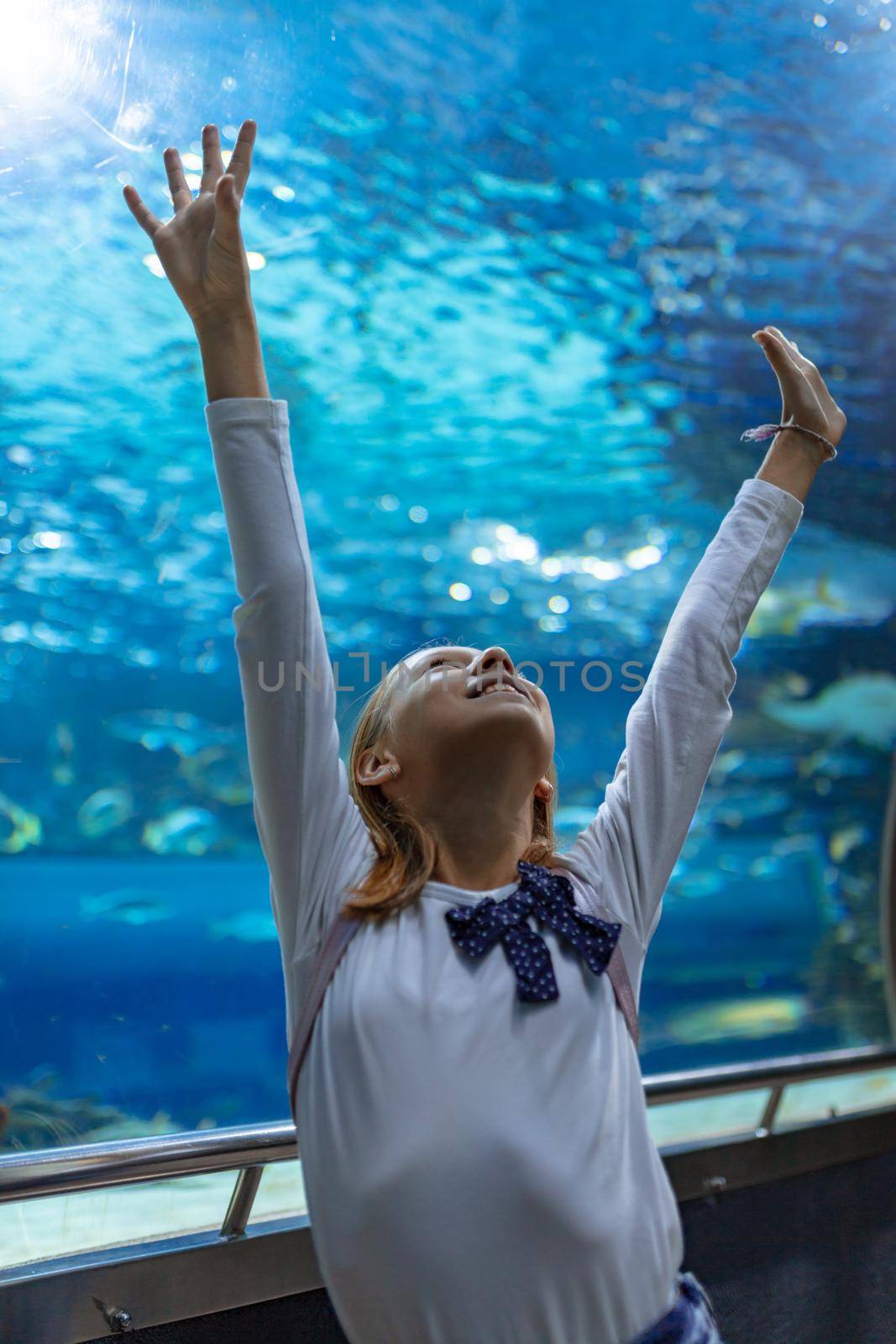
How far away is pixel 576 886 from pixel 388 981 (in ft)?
1.02

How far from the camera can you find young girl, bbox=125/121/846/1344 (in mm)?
957

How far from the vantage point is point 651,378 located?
3.32 m

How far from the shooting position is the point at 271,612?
44.9 inches

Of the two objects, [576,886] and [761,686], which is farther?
[761,686]

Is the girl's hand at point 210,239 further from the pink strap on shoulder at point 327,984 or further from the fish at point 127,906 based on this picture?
the fish at point 127,906

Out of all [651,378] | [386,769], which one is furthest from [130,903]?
[651,378]

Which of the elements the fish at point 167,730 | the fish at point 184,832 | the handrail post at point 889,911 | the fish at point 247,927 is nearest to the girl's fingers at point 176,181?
the fish at point 167,730

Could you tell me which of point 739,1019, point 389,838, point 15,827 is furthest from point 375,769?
point 739,1019

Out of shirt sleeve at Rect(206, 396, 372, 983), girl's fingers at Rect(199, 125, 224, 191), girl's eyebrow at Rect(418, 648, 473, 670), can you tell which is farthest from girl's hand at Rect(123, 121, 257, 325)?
girl's eyebrow at Rect(418, 648, 473, 670)

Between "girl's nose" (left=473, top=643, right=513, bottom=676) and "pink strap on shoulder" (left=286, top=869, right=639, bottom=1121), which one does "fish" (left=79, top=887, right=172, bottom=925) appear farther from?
"girl's nose" (left=473, top=643, right=513, bottom=676)

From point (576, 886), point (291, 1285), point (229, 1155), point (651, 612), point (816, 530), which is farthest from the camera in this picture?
point (816, 530)

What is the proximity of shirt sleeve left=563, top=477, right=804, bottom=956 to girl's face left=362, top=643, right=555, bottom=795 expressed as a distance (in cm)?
14

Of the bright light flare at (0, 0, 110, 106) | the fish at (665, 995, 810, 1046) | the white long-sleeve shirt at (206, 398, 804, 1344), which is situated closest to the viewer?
the white long-sleeve shirt at (206, 398, 804, 1344)

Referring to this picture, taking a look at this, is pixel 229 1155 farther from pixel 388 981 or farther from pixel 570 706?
pixel 570 706
